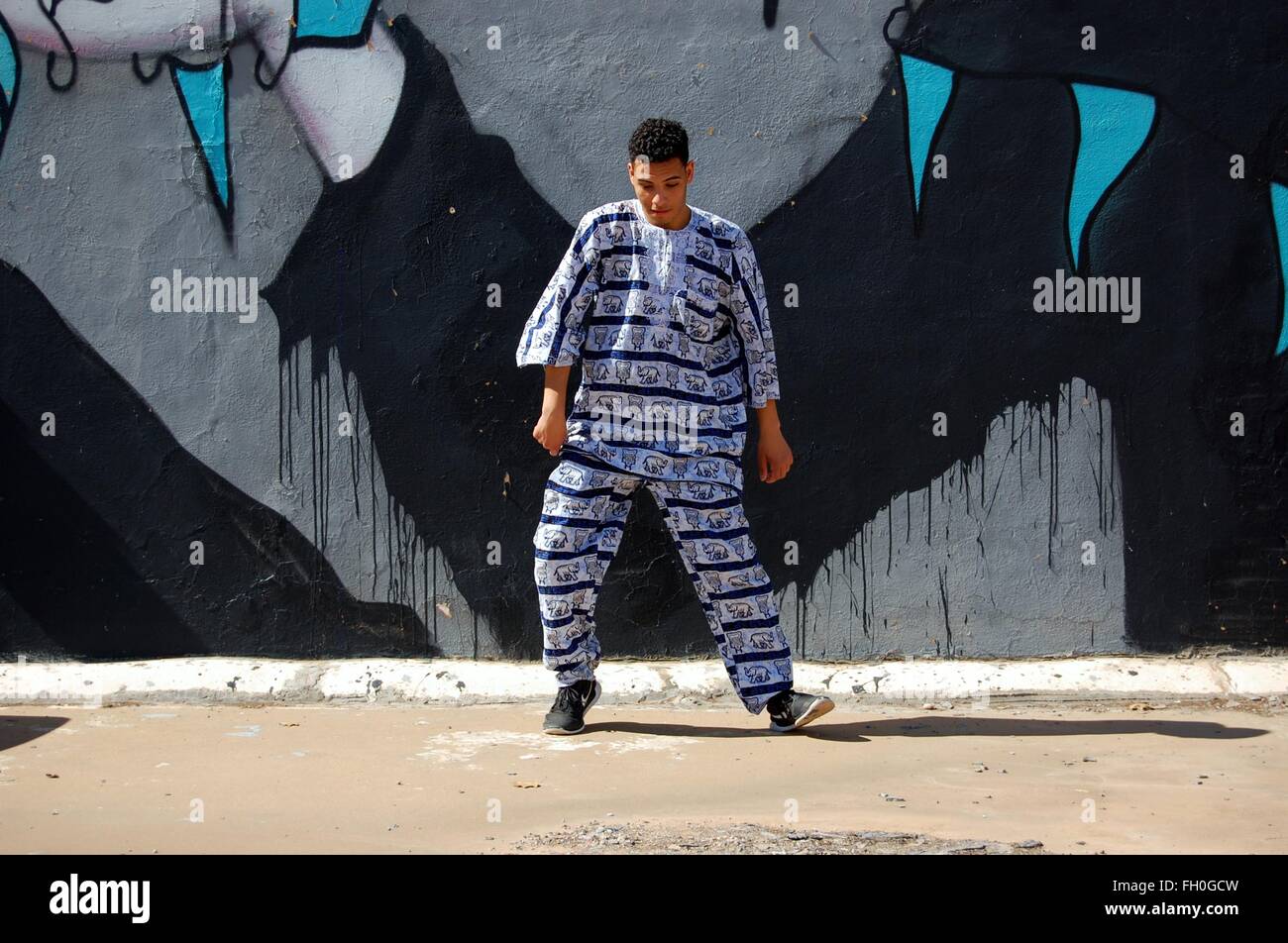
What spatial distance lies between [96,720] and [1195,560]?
135 inches

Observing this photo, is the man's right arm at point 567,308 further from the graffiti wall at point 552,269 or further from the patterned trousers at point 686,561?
the graffiti wall at point 552,269

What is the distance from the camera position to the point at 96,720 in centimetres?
410

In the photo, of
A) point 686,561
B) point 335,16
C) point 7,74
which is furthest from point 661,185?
point 7,74

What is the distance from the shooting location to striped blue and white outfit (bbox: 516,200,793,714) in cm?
381

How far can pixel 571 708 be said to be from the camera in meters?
3.90

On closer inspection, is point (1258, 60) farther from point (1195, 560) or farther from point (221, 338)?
point (221, 338)

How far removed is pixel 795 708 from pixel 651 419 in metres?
0.90

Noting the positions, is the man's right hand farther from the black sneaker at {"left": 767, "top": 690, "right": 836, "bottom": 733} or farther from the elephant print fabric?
the black sneaker at {"left": 767, "top": 690, "right": 836, "bottom": 733}

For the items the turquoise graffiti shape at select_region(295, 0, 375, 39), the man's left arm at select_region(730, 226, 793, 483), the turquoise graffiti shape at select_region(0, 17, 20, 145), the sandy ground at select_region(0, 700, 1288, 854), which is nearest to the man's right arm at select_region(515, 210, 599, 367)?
the man's left arm at select_region(730, 226, 793, 483)

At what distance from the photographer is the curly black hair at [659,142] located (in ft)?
12.3

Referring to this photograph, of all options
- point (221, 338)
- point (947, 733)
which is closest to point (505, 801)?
point (947, 733)

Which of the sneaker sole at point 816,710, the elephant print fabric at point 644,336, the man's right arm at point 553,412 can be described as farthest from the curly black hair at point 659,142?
the sneaker sole at point 816,710

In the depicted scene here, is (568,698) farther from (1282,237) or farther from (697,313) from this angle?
(1282,237)

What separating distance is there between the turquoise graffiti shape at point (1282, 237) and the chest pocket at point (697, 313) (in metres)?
1.88
